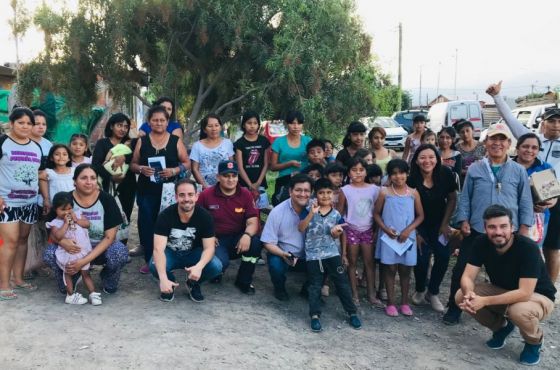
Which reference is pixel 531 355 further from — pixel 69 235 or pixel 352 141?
pixel 69 235

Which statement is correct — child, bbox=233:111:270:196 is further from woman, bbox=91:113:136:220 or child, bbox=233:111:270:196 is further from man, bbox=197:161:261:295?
woman, bbox=91:113:136:220

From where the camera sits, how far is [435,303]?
4719 mm

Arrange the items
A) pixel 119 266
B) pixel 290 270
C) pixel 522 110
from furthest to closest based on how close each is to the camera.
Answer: pixel 522 110
pixel 290 270
pixel 119 266

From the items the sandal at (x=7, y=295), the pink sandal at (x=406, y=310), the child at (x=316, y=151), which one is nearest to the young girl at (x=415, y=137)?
the child at (x=316, y=151)

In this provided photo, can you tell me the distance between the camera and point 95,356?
129 inches

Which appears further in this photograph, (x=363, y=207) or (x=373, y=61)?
(x=373, y=61)

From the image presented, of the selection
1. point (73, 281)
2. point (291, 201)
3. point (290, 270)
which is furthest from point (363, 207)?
point (73, 281)

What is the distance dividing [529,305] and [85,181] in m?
3.86

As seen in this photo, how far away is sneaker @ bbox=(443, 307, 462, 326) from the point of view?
4395 mm

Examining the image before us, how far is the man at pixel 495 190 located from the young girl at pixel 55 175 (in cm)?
378

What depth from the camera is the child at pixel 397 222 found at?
14.7ft

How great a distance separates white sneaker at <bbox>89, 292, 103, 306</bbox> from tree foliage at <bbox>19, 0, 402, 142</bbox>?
278cm

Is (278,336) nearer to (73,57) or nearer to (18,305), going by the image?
(18,305)

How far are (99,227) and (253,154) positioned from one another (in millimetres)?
1880
